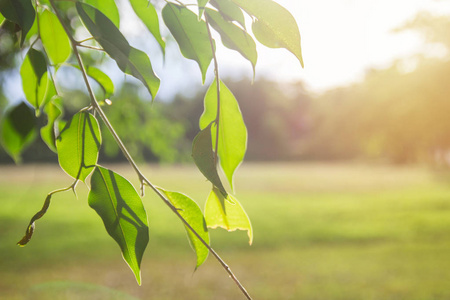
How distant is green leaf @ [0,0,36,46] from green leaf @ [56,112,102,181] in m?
0.08

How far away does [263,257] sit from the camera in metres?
5.46

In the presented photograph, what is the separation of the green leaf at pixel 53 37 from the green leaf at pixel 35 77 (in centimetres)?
3

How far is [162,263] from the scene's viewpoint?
5.21 metres

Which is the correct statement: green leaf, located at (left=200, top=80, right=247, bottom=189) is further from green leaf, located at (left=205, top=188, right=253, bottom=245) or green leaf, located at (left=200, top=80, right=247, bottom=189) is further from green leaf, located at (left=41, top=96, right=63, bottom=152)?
green leaf, located at (left=41, top=96, right=63, bottom=152)

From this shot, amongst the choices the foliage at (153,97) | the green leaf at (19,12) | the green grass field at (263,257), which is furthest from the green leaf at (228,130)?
the green grass field at (263,257)

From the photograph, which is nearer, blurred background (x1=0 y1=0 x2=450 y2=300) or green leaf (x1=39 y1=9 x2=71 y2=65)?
green leaf (x1=39 y1=9 x2=71 y2=65)

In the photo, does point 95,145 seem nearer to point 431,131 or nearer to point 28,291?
point 28,291

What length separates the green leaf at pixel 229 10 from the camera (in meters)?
0.36

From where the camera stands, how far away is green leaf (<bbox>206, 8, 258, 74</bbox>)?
0.38 meters

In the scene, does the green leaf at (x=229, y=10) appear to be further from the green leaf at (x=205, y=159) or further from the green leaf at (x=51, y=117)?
the green leaf at (x=51, y=117)

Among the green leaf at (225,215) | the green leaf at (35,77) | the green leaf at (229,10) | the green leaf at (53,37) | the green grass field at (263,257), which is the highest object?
the green leaf at (229,10)

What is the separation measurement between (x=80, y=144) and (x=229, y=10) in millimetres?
155

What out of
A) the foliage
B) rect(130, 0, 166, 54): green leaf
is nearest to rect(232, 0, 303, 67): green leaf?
the foliage

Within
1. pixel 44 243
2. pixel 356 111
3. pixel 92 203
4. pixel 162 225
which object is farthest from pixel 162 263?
pixel 356 111
